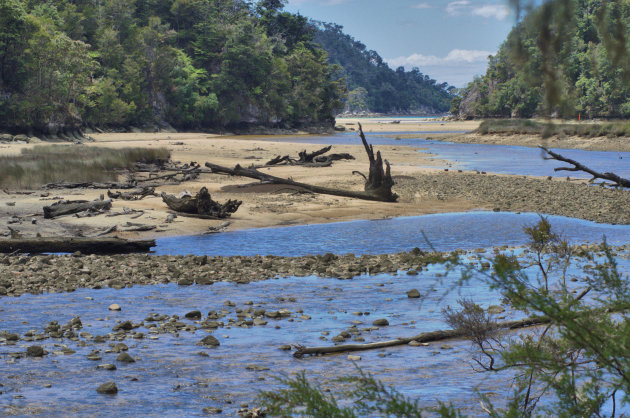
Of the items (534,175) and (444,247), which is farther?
(534,175)

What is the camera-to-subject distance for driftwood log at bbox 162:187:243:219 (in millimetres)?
19734

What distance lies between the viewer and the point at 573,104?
2.91 meters

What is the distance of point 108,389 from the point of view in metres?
6.92

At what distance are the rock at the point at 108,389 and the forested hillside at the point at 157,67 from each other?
5920 cm

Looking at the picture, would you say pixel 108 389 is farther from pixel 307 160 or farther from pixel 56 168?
pixel 307 160

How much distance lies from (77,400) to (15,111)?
6098 centimetres

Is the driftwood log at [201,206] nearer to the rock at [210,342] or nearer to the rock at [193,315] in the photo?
the rock at [193,315]

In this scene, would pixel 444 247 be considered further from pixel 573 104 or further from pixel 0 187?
pixel 0 187

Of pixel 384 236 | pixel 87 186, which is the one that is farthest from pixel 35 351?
pixel 87 186

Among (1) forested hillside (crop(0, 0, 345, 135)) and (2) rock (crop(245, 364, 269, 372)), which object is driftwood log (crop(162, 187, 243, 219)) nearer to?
(2) rock (crop(245, 364, 269, 372))

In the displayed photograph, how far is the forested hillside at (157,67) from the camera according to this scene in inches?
2443

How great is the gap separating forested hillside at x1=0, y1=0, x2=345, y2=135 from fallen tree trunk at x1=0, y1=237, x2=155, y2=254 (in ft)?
166

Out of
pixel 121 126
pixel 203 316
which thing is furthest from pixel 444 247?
pixel 121 126

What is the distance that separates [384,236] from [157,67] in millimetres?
Answer: 75332
